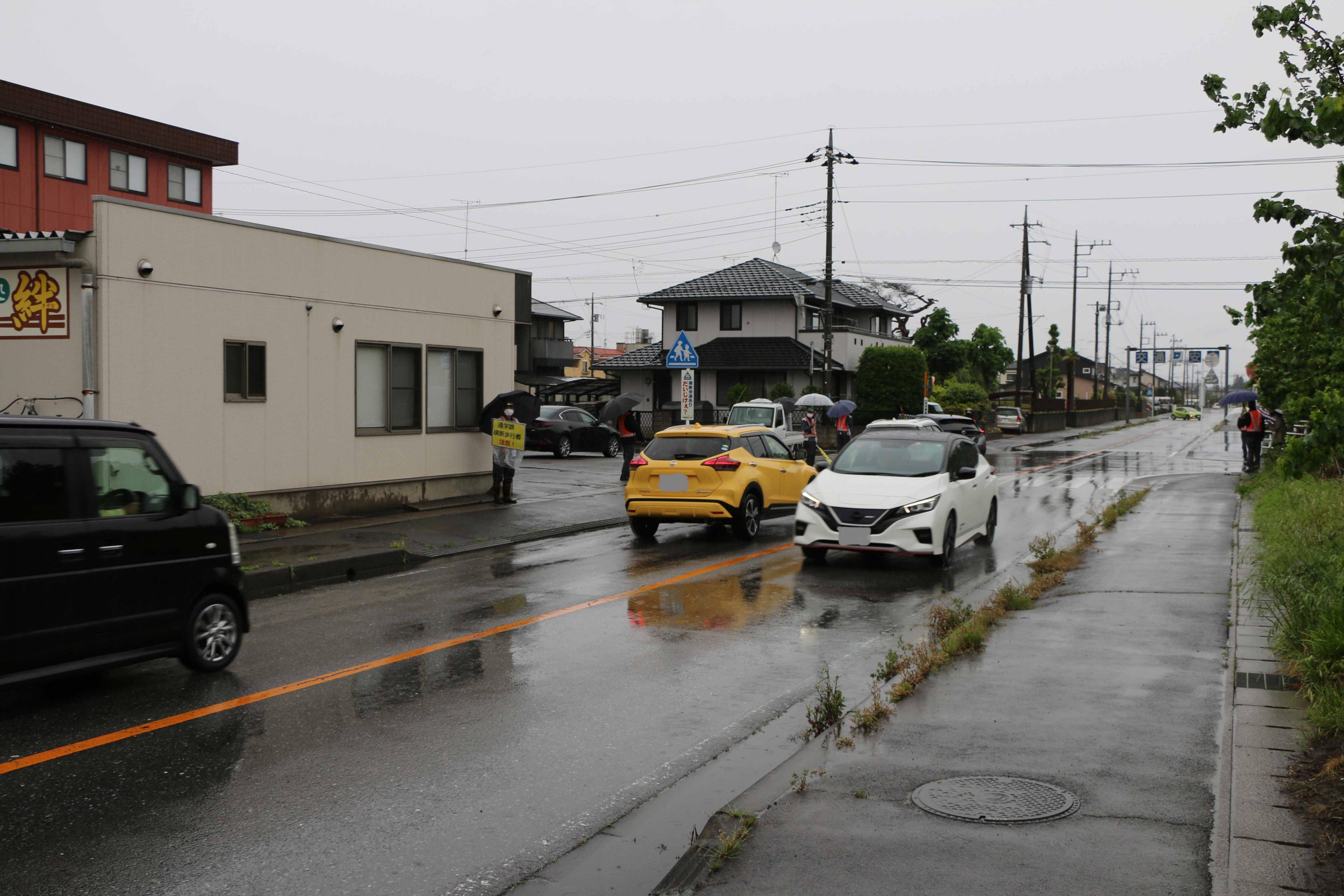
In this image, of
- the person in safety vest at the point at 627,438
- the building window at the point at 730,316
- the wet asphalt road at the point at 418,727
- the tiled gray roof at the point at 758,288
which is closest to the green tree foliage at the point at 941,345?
the tiled gray roof at the point at 758,288

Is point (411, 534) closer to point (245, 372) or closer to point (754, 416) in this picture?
point (245, 372)

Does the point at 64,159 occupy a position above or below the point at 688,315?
above

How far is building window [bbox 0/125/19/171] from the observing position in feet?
102

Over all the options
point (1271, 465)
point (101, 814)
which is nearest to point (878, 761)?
point (101, 814)

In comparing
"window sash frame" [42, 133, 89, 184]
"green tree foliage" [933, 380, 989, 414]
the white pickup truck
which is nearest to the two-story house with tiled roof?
"green tree foliage" [933, 380, 989, 414]

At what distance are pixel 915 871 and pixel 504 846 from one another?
1719mm

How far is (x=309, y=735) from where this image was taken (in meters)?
6.30

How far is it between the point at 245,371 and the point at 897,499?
882 centimetres

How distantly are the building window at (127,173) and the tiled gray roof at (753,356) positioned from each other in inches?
879

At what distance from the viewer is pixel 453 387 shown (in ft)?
62.4

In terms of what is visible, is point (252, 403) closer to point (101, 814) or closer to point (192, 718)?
point (192, 718)

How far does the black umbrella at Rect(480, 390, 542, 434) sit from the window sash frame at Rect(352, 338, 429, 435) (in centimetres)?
127

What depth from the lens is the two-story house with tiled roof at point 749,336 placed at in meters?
49.9

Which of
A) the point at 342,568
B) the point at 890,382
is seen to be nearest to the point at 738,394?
the point at 890,382
